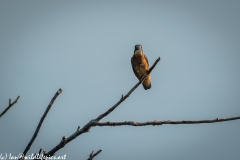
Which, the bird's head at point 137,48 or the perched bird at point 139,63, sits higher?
the bird's head at point 137,48

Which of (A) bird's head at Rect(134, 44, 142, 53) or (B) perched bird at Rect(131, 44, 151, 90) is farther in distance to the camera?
(A) bird's head at Rect(134, 44, 142, 53)

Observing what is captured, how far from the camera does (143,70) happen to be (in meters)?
8.15

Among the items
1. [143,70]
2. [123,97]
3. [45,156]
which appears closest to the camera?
[45,156]

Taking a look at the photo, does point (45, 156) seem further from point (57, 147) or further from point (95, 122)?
point (95, 122)

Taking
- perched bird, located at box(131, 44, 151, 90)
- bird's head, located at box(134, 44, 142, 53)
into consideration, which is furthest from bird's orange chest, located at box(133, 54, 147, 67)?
bird's head, located at box(134, 44, 142, 53)

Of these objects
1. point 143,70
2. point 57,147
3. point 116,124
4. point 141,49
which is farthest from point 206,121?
point 141,49

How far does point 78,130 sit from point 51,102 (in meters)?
0.29

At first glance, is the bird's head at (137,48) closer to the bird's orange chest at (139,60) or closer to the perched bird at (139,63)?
the perched bird at (139,63)

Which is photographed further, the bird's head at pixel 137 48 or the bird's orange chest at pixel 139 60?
the bird's head at pixel 137 48

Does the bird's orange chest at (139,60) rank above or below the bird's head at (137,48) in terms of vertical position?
below

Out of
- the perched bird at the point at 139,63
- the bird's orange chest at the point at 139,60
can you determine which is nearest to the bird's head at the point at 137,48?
the perched bird at the point at 139,63

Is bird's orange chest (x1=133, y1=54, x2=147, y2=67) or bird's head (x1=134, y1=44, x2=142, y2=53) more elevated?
bird's head (x1=134, y1=44, x2=142, y2=53)

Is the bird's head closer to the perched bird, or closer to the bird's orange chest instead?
the perched bird

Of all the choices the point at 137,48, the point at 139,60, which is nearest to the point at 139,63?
the point at 139,60
